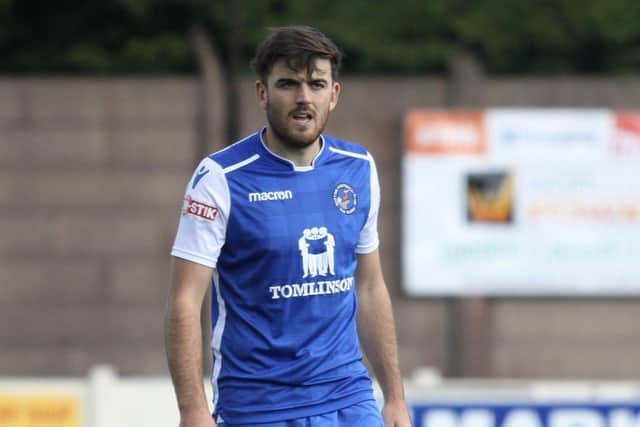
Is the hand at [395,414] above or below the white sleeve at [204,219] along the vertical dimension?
below

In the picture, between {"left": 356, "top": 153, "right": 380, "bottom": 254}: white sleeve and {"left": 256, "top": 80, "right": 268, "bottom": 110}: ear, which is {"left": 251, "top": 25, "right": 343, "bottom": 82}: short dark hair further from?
{"left": 356, "top": 153, "right": 380, "bottom": 254}: white sleeve

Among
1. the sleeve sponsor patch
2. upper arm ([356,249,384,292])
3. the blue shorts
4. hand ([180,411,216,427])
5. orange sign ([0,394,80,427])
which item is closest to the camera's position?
hand ([180,411,216,427])

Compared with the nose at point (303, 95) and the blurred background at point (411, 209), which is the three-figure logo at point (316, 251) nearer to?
the nose at point (303, 95)

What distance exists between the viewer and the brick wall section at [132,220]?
1444cm

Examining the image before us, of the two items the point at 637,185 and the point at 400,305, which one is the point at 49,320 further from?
the point at 637,185

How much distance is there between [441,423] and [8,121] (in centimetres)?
672

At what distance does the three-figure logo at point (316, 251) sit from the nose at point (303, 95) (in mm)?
378

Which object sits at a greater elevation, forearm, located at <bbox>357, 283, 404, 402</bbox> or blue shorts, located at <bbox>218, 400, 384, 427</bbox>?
forearm, located at <bbox>357, 283, 404, 402</bbox>

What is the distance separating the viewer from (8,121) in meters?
14.3

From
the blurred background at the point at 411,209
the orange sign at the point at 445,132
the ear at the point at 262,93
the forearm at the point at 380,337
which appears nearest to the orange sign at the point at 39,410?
the forearm at the point at 380,337

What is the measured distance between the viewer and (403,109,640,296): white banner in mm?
14508

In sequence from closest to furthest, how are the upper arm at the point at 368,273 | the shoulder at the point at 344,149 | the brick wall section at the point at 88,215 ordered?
1. the shoulder at the point at 344,149
2. the upper arm at the point at 368,273
3. the brick wall section at the point at 88,215

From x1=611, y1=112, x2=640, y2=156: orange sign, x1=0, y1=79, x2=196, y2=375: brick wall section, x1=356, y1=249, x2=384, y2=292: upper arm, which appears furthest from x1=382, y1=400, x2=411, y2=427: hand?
x1=611, y1=112, x2=640, y2=156: orange sign

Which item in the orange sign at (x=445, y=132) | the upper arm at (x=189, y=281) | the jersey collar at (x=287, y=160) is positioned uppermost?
the orange sign at (x=445, y=132)
